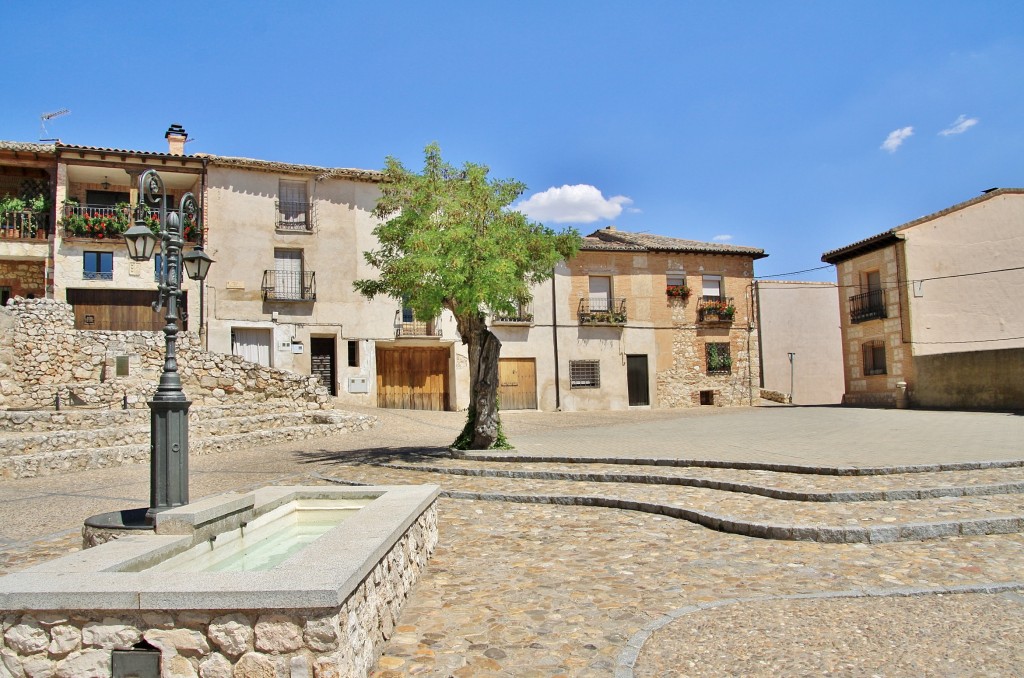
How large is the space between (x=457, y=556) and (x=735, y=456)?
244 inches

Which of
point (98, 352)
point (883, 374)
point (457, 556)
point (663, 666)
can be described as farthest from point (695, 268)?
point (663, 666)

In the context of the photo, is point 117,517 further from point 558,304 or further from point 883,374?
point 883,374

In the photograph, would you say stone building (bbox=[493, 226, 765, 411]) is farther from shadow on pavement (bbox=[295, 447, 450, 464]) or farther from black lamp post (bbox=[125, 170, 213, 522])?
black lamp post (bbox=[125, 170, 213, 522])

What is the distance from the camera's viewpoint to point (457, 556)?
19.6 feet

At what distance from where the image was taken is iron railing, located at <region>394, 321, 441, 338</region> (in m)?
24.5

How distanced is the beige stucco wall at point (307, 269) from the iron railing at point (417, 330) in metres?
0.20

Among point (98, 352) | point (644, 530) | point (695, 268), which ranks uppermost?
point (695, 268)

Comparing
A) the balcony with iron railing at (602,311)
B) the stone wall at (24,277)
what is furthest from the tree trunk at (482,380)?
the stone wall at (24,277)

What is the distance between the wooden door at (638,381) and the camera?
27.6 metres

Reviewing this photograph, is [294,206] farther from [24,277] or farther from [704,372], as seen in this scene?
[704,372]

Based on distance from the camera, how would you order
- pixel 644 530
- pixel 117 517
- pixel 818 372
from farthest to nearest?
1. pixel 818 372
2. pixel 644 530
3. pixel 117 517

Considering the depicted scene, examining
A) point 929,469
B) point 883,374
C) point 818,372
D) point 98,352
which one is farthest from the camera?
point 818,372

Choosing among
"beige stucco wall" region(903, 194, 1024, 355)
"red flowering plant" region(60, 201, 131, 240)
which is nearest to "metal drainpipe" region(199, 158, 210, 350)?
"red flowering plant" region(60, 201, 131, 240)

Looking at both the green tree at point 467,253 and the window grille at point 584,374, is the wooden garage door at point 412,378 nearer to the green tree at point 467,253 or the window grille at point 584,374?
the window grille at point 584,374
